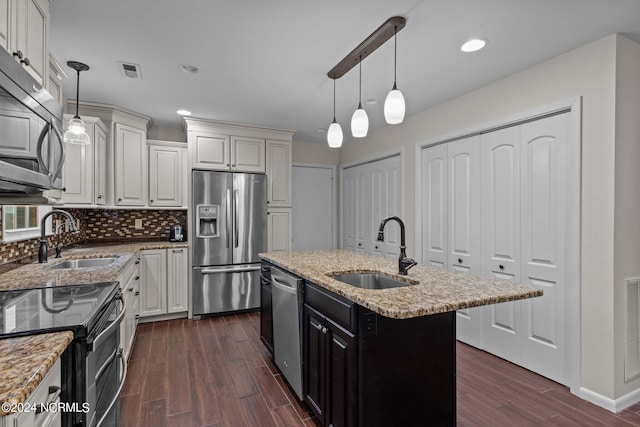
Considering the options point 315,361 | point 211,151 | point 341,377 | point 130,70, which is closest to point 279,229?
point 211,151

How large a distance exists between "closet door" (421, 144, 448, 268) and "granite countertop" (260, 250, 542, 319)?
1334 millimetres

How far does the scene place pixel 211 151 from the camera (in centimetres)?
412

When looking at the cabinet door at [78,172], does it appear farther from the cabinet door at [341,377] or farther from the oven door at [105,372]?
the cabinet door at [341,377]

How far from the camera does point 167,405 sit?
2.18m

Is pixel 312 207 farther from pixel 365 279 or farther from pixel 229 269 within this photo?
pixel 365 279

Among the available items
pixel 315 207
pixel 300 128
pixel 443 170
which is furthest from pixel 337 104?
pixel 315 207

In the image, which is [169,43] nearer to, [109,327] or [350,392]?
[109,327]

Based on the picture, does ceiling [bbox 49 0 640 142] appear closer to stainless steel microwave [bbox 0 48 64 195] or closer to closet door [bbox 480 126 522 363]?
closet door [bbox 480 126 522 363]

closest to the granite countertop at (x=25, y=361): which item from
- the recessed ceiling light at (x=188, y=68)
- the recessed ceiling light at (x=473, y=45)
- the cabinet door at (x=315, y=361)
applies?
the cabinet door at (x=315, y=361)

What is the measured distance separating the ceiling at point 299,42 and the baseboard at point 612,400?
→ 2410 mm

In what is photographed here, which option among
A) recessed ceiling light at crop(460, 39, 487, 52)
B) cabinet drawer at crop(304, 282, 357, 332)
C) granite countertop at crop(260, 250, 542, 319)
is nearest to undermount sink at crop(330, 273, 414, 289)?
granite countertop at crop(260, 250, 542, 319)

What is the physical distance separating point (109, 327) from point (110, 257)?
5.27 feet

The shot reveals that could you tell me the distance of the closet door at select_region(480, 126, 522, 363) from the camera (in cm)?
279

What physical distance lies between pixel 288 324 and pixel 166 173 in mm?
2761
